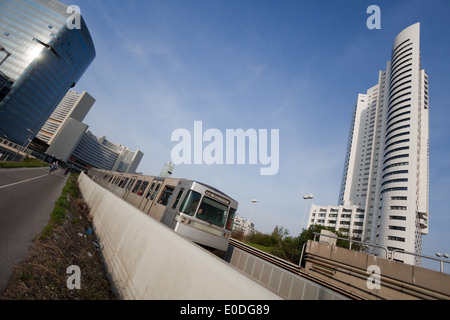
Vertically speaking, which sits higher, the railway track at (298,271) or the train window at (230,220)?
the train window at (230,220)

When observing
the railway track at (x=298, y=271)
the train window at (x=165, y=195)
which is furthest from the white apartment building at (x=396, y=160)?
the train window at (x=165, y=195)

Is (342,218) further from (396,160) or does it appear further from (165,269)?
(165,269)

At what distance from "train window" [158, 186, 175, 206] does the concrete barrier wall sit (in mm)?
4354

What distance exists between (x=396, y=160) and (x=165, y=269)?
7865cm

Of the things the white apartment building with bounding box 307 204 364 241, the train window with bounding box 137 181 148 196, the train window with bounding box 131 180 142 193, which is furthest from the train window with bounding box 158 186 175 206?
the white apartment building with bounding box 307 204 364 241

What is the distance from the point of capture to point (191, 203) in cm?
880

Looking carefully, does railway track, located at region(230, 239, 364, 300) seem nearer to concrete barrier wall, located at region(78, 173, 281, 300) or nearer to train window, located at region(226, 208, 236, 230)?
train window, located at region(226, 208, 236, 230)

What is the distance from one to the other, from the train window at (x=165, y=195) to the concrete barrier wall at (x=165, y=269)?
4.35m

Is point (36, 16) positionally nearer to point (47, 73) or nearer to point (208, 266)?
point (47, 73)

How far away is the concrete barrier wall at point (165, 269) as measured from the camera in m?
2.16

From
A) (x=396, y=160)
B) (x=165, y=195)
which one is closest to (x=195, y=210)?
(x=165, y=195)

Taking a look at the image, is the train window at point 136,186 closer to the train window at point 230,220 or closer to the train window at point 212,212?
the train window at point 212,212

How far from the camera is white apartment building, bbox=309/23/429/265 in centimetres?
5512
